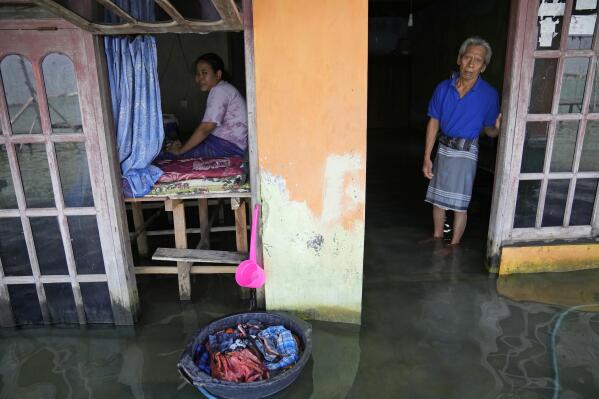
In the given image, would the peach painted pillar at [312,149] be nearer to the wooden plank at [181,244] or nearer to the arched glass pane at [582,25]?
the wooden plank at [181,244]

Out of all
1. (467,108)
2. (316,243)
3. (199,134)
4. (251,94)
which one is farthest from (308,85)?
(467,108)

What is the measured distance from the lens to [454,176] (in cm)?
416

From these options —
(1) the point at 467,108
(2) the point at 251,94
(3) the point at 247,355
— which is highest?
(2) the point at 251,94

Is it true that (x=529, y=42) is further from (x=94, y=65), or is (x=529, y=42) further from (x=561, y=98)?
(x=94, y=65)

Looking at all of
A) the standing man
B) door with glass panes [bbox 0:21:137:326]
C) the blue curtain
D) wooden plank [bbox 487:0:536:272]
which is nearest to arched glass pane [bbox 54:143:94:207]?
door with glass panes [bbox 0:21:137:326]

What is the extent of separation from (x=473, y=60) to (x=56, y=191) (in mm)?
3512

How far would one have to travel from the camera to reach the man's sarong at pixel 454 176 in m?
4.09

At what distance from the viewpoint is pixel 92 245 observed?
3051 millimetres

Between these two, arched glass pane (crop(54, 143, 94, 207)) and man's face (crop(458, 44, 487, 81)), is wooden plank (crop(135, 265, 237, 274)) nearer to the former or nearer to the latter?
arched glass pane (crop(54, 143, 94, 207))

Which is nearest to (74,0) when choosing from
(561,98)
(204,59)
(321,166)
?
(204,59)

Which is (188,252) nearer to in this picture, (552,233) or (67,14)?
(67,14)

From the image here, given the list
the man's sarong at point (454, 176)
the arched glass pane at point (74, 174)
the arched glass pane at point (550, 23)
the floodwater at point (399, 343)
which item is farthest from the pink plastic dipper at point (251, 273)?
the arched glass pane at point (550, 23)

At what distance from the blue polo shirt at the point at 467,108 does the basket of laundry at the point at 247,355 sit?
247cm

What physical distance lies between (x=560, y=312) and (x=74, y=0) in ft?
13.2
